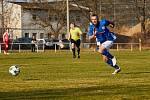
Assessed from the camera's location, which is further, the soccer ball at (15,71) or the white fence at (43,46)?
the white fence at (43,46)

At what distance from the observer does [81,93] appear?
35.3 ft

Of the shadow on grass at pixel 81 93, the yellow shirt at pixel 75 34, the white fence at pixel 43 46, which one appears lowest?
the white fence at pixel 43 46

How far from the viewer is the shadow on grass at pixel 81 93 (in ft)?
33.2

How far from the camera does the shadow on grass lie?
10109 millimetres

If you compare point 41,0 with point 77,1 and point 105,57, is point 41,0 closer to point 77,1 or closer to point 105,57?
point 77,1

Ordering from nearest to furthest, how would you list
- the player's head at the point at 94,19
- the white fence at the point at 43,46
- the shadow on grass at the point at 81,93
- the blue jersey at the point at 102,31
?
A: the shadow on grass at the point at 81,93
the player's head at the point at 94,19
the blue jersey at the point at 102,31
the white fence at the point at 43,46

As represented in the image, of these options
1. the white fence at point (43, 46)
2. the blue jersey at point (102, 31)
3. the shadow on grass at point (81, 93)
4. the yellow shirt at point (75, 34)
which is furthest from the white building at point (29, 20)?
the shadow on grass at point (81, 93)

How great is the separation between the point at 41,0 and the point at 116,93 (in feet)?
232

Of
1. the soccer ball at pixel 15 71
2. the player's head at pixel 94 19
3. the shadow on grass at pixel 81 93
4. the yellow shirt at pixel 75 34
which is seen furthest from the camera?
the yellow shirt at pixel 75 34

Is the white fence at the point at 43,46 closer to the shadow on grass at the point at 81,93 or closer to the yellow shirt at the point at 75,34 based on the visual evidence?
the yellow shirt at the point at 75,34

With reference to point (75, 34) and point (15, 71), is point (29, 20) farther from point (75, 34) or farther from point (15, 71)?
point (15, 71)

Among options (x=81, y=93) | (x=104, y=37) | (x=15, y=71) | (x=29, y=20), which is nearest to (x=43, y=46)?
(x=104, y=37)

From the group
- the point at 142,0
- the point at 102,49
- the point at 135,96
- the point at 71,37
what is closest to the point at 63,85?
the point at 135,96

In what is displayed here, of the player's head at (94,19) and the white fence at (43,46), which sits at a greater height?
the player's head at (94,19)
